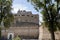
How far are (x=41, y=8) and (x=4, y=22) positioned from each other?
426 cm

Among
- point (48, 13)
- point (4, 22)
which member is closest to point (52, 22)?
point (48, 13)

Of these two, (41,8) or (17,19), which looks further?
(17,19)

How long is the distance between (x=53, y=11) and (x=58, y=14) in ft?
2.23

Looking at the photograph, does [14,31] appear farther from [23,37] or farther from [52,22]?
[52,22]

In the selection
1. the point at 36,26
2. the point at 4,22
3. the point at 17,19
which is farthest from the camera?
the point at 17,19

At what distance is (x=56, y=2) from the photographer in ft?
67.0

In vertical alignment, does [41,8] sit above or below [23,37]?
above

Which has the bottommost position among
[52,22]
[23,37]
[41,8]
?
[23,37]

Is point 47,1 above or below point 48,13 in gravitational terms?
above

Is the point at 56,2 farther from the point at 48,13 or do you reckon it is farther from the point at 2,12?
the point at 2,12

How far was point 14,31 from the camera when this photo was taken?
5194 cm

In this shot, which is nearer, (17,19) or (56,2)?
(56,2)

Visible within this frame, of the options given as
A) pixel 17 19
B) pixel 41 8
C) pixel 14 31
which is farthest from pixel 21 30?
pixel 41 8

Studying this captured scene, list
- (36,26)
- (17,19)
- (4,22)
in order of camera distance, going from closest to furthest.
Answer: (4,22) < (36,26) < (17,19)
